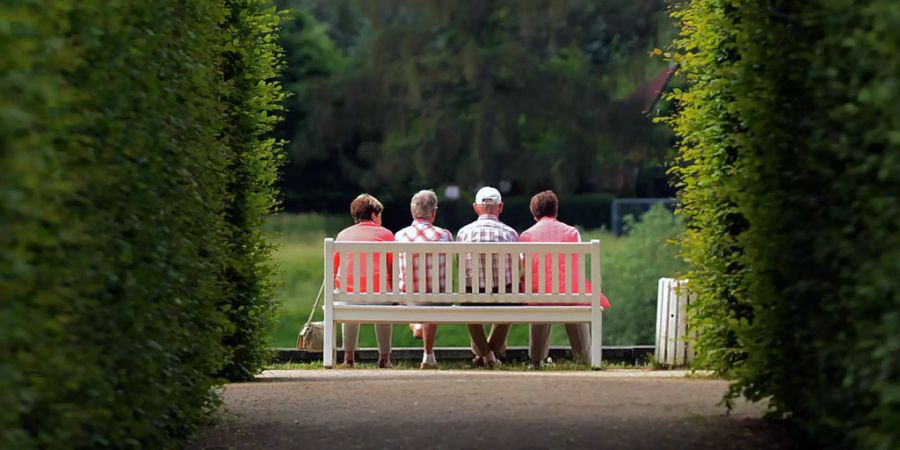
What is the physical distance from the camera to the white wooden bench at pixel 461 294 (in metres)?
14.1

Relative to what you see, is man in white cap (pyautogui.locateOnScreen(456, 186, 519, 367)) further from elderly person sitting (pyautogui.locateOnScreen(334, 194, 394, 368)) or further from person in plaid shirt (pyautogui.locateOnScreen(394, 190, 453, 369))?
elderly person sitting (pyautogui.locateOnScreen(334, 194, 394, 368))

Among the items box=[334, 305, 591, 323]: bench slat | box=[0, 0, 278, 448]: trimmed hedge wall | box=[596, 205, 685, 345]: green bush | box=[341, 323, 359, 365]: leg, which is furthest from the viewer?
box=[596, 205, 685, 345]: green bush

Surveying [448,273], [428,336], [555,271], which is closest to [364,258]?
[448,273]

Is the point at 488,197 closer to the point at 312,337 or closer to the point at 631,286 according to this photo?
the point at 312,337

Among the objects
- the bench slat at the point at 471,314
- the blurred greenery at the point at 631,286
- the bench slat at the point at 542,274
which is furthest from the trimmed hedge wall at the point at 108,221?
the blurred greenery at the point at 631,286

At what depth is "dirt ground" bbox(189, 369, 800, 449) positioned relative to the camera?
313 inches

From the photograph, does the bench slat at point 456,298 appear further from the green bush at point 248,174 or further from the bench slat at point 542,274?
the green bush at point 248,174

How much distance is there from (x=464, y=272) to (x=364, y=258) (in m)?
0.88

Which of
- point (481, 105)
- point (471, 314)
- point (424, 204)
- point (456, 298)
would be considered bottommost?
point (471, 314)

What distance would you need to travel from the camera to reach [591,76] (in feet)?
130

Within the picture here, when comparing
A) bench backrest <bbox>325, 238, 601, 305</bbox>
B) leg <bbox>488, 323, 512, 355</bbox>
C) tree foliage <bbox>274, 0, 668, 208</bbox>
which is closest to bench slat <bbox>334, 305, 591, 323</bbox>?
bench backrest <bbox>325, 238, 601, 305</bbox>

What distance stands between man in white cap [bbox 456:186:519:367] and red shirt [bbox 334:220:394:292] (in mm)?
712

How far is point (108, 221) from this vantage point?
251 inches

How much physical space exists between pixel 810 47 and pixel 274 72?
18.8ft
